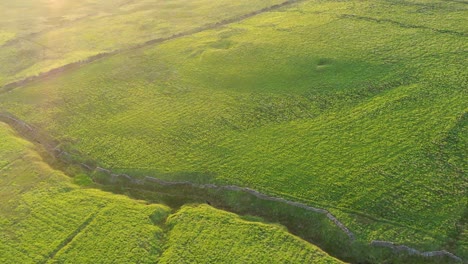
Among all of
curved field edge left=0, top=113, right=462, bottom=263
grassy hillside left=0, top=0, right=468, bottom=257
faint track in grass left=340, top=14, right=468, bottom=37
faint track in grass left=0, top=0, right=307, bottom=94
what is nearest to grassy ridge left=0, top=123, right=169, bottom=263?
curved field edge left=0, top=113, right=462, bottom=263

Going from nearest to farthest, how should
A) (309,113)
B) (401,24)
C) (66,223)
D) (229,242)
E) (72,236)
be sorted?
(229,242)
(72,236)
(66,223)
(309,113)
(401,24)

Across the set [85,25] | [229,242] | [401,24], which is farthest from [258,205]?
[85,25]

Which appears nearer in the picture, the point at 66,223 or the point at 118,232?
the point at 118,232

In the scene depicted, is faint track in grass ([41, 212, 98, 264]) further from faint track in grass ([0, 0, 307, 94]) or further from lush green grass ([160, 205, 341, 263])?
faint track in grass ([0, 0, 307, 94])

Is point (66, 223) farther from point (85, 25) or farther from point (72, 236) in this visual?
point (85, 25)

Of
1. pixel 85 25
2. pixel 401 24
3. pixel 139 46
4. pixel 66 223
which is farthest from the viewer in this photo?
pixel 85 25

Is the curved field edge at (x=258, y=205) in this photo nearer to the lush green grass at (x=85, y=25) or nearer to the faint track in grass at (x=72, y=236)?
the faint track in grass at (x=72, y=236)

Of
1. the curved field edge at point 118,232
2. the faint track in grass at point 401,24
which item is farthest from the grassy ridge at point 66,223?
the faint track in grass at point 401,24

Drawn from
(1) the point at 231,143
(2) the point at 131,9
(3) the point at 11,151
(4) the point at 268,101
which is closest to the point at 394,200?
(1) the point at 231,143
